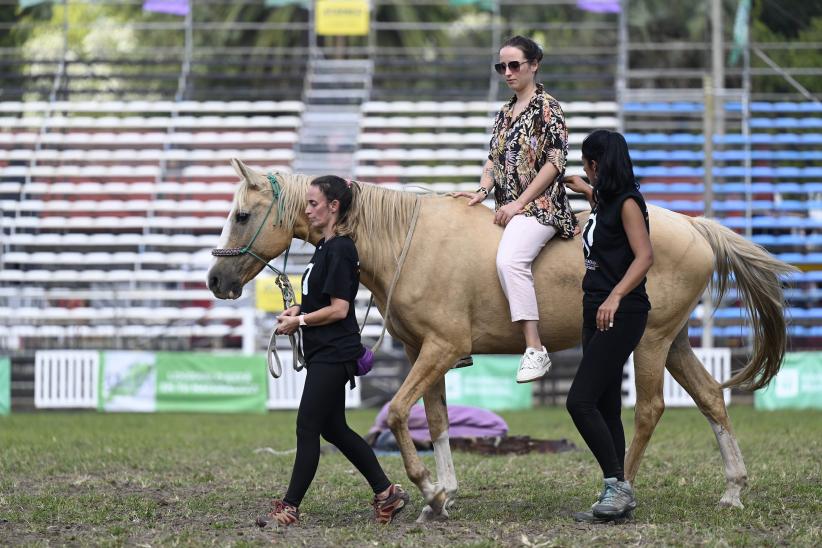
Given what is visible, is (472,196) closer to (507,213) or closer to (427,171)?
(507,213)

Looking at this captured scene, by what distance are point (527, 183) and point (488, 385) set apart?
10.7 metres

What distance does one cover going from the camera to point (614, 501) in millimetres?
5883

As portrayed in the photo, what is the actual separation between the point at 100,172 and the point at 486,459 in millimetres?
16043

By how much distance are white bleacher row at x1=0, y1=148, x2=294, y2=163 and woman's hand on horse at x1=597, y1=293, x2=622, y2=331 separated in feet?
58.9

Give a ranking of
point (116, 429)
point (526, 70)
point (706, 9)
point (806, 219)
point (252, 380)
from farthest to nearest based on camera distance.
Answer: point (706, 9) < point (806, 219) < point (252, 380) < point (116, 429) < point (526, 70)

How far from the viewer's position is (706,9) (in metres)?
28.4

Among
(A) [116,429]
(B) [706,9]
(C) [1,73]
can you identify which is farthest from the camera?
(B) [706,9]

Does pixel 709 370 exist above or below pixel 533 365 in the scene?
below

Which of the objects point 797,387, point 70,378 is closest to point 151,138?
point 70,378

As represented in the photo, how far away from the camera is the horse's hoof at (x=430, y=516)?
6.24 meters

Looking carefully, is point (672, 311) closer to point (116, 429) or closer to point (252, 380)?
point (116, 429)

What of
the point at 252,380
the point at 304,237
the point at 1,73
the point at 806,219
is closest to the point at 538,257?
the point at 304,237

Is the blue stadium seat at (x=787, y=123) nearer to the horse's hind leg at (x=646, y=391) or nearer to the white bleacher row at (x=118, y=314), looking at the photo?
the white bleacher row at (x=118, y=314)

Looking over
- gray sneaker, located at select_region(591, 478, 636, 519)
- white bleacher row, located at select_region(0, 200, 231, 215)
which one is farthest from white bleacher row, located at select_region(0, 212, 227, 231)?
gray sneaker, located at select_region(591, 478, 636, 519)
